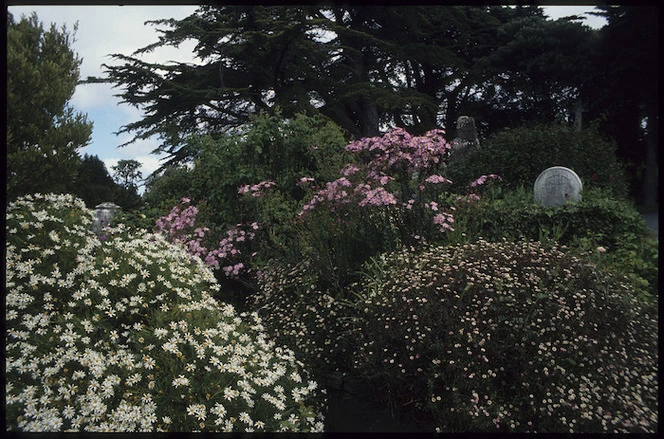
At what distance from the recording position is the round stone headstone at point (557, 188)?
7.52 meters

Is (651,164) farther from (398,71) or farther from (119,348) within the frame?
(119,348)

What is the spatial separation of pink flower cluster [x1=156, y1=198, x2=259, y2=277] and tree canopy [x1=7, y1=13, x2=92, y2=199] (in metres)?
1.65

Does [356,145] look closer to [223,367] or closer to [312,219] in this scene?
[312,219]

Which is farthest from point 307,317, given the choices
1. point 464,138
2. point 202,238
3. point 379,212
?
point 464,138

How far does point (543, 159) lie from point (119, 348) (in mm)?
8883

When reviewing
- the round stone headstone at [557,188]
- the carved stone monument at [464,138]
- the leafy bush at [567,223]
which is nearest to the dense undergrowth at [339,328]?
the leafy bush at [567,223]

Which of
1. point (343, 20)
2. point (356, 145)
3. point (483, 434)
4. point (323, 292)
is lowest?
point (483, 434)

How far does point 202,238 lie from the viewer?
679cm

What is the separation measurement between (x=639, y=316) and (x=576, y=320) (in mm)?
671

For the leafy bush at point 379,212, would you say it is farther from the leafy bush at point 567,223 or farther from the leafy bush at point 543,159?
the leafy bush at point 543,159

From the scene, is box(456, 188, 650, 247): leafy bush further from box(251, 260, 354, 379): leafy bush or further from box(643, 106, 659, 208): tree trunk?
box(643, 106, 659, 208): tree trunk

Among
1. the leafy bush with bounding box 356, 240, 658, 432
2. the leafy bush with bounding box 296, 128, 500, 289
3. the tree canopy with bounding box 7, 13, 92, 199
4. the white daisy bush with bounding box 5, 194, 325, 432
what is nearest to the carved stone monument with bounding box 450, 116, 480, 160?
the leafy bush with bounding box 296, 128, 500, 289

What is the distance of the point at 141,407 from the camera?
2.48 meters

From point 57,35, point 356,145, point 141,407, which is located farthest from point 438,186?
point 57,35
